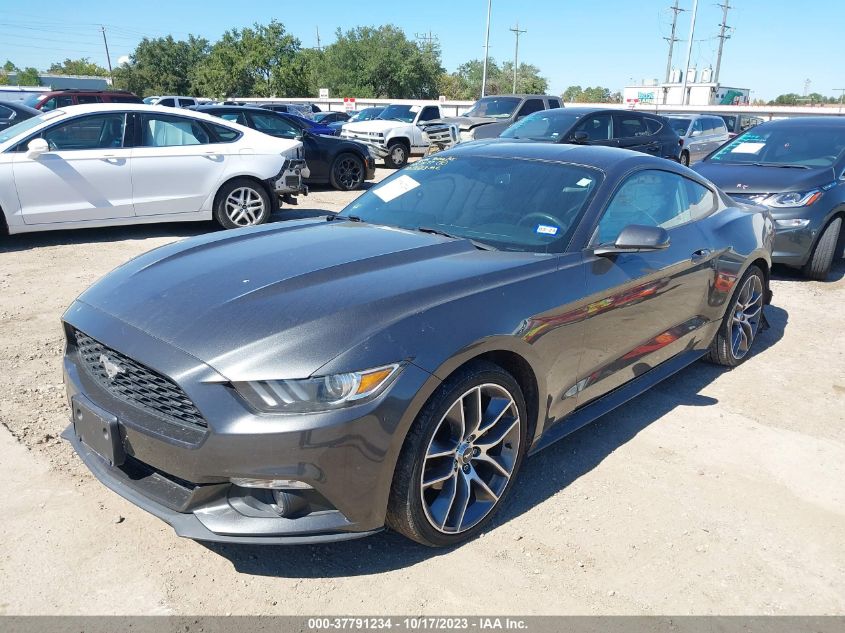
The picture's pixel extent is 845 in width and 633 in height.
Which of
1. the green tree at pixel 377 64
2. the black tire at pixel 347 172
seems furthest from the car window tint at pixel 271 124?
the green tree at pixel 377 64

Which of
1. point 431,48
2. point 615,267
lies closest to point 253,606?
point 615,267

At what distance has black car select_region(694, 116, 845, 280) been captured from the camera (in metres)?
7.32

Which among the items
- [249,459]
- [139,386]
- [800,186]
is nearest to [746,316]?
[800,186]

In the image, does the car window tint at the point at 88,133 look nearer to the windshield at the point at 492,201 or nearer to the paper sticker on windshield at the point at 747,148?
the windshield at the point at 492,201

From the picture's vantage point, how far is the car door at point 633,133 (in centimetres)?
1265

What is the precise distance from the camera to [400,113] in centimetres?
2014

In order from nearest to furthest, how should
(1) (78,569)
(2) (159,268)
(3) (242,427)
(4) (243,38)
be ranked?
(3) (242,427) → (1) (78,569) → (2) (159,268) → (4) (243,38)

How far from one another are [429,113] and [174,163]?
13.4 metres

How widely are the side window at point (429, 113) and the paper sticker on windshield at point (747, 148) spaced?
1218 cm

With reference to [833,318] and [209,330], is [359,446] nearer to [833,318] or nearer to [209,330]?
[209,330]

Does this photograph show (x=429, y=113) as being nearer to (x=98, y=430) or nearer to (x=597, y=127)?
(x=597, y=127)

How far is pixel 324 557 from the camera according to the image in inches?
109

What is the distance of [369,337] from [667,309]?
2225 millimetres

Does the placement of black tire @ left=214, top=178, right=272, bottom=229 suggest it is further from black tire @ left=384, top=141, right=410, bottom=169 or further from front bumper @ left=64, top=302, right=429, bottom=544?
black tire @ left=384, top=141, right=410, bottom=169
